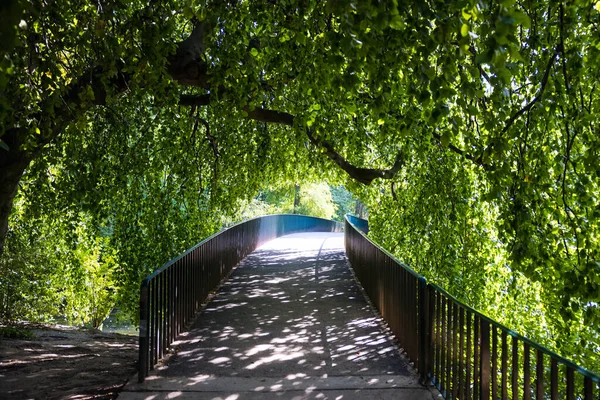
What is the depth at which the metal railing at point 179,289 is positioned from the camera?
5457mm

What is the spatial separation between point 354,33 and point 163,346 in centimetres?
464

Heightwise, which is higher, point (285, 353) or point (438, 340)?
point (438, 340)

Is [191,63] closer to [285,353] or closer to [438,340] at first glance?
[285,353]

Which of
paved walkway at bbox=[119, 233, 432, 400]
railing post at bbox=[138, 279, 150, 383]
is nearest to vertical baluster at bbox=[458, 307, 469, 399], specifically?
paved walkway at bbox=[119, 233, 432, 400]

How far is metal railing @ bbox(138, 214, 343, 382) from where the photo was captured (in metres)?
5.46

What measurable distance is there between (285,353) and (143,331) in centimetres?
185

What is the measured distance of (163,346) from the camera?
20.7ft

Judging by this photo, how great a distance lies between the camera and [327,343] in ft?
22.8

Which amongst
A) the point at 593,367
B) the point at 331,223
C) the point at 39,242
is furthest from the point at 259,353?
the point at 331,223

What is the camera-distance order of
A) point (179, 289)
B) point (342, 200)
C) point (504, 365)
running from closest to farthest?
point (504, 365) < point (179, 289) < point (342, 200)

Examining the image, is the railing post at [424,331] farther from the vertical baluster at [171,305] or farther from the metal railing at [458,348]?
the vertical baluster at [171,305]

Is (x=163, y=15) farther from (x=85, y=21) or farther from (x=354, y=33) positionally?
(x=354, y=33)

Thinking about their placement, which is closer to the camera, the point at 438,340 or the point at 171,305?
the point at 438,340

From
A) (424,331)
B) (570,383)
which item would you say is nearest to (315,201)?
(424,331)
